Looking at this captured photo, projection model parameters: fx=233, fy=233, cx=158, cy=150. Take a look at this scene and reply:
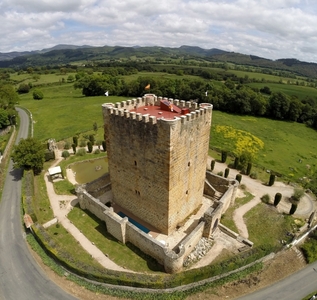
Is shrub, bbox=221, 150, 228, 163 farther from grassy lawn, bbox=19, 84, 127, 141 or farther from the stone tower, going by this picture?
grassy lawn, bbox=19, 84, 127, 141

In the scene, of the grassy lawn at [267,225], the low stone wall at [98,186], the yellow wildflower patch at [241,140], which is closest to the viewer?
the grassy lawn at [267,225]

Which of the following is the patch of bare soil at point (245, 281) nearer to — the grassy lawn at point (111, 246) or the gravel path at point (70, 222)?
the gravel path at point (70, 222)

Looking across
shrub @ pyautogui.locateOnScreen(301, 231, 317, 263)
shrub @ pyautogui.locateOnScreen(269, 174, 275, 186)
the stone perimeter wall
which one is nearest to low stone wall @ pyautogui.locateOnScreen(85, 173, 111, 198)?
the stone perimeter wall

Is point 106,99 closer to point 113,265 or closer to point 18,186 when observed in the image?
point 18,186

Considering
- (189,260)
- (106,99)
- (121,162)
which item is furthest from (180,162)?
(106,99)

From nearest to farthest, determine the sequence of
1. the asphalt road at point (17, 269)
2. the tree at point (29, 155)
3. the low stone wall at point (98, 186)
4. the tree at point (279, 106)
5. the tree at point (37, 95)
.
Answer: the asphalt road at point (17, 269) < the low stone wall at point (98, 186) < the tree at point (29, 155) < the tree at point (279, 106) < the tree at point (37, 95)

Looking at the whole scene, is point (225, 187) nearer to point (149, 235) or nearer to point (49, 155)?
point (149, 235)

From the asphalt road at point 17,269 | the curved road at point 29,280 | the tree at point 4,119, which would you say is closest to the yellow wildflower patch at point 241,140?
the curved road at point 29,280
